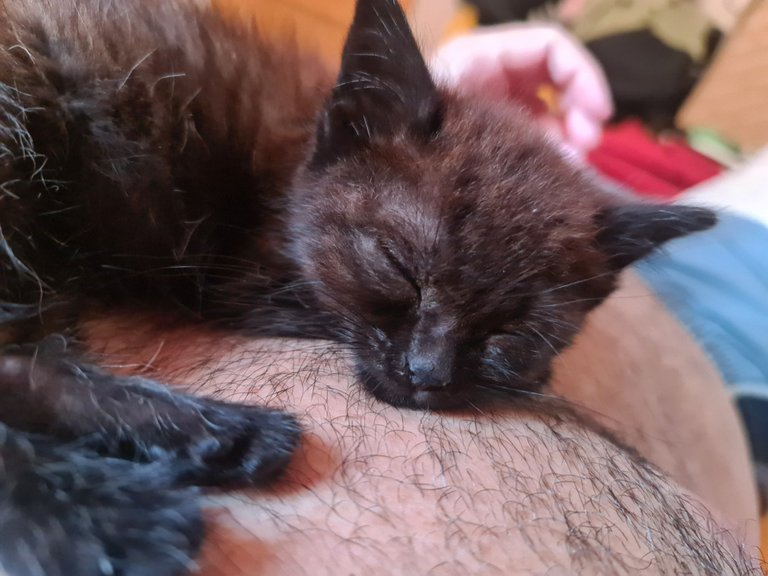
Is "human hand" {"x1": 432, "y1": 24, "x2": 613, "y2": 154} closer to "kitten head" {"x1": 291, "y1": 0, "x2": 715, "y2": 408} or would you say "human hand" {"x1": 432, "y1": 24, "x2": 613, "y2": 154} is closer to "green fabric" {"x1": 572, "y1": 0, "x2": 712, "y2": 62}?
"kitten head" {"x1": 291, "y1": 0, "x2": 715, "y2": 408}

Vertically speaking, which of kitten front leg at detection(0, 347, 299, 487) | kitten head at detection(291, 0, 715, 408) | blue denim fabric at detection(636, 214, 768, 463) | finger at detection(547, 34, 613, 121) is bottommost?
blue denim fabric at detection(636, 214, 768, 463)

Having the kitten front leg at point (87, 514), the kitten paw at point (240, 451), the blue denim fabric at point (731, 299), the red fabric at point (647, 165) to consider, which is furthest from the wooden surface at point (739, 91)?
the kitten front leg at point (87, 514)

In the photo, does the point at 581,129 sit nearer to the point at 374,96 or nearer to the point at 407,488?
the point at 374,96

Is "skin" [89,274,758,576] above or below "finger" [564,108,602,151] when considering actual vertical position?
below

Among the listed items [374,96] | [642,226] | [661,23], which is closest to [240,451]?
[374,96]

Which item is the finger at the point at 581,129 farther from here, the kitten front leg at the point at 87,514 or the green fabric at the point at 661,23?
the green fabric at the point at 661,23

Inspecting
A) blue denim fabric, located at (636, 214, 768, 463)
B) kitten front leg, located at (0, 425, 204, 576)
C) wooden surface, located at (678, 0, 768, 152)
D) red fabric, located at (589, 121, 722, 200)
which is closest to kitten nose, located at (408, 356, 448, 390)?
kitten front leg, located at (0, 425, 204, 576)

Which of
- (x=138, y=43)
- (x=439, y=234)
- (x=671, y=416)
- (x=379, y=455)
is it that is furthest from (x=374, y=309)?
(x=671, y=416)
